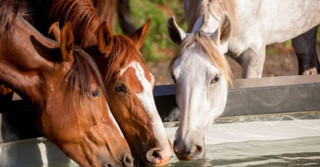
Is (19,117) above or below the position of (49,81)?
below

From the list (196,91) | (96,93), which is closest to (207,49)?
(196,91)

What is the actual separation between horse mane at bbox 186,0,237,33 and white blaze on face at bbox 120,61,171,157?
3.67ft

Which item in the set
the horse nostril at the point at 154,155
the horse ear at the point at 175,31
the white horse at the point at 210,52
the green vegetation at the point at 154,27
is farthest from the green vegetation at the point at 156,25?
the horse nostril at the point at 154,155

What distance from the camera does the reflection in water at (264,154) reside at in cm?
506

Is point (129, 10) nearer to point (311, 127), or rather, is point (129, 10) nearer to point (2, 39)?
point (311, 127)

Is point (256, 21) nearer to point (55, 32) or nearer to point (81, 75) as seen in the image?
point (55, 32)

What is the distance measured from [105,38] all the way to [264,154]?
4.74ft

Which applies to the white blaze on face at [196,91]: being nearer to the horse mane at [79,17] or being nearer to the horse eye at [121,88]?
the horse eye at [121,88]

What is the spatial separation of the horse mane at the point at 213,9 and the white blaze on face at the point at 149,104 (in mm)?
1117

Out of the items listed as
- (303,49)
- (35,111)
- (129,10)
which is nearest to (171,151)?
(35,111)

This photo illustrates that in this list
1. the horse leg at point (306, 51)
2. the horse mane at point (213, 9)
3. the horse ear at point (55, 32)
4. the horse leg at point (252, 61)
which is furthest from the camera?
the horse leg at point (306, 51)

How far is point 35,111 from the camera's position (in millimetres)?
4387

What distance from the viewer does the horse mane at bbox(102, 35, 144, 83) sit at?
15.4 ft

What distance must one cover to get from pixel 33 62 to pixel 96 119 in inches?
18.9
